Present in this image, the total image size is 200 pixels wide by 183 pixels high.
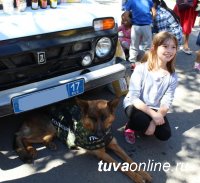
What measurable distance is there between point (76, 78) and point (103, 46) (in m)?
0.57

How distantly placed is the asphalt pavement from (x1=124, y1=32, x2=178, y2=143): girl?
0.19 m

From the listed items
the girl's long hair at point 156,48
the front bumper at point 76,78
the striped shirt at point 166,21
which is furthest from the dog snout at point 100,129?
the striped shirt at point 166,21

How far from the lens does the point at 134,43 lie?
566cm

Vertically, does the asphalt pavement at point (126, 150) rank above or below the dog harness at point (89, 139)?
below

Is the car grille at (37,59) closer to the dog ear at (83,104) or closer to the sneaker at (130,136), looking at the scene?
the dog ear at (83,104)

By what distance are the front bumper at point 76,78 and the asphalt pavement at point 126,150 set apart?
2.06 feet

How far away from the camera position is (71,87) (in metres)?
3.45

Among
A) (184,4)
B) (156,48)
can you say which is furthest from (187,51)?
(156,48)

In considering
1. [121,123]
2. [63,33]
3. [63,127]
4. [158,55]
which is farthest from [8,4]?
[121,123]

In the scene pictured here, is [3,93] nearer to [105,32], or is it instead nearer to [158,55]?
[105,32]

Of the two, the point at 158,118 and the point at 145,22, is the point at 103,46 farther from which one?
the point at 145,22

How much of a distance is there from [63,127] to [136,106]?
814 millimetres

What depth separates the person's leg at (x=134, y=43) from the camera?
5549 millimetres

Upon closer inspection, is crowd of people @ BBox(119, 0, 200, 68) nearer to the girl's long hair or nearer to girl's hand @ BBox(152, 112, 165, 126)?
the girl's long hair
